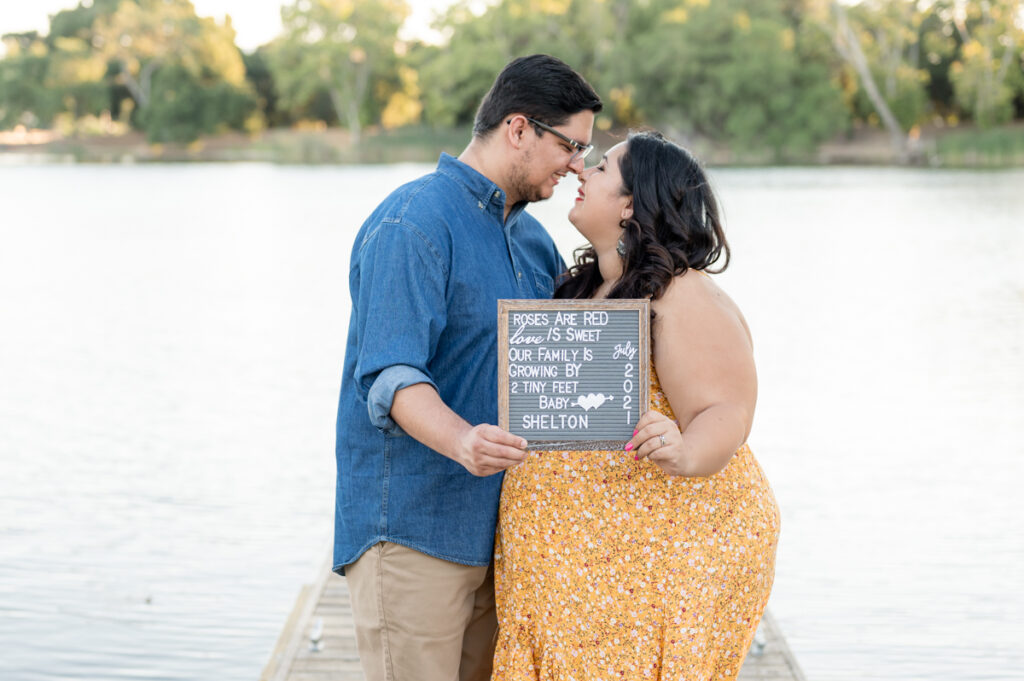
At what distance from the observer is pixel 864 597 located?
20.8 feet

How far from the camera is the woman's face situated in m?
2.52

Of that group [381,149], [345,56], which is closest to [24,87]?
[345,56]

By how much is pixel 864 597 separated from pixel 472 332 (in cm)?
442

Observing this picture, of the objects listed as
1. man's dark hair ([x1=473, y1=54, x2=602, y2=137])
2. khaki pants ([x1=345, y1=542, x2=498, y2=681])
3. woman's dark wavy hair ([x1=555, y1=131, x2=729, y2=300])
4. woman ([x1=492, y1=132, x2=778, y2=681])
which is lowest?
khaki pants ([x1=345, y1=542, x2=498, y2=681])

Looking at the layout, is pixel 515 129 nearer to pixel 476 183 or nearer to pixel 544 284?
pixel 476 183

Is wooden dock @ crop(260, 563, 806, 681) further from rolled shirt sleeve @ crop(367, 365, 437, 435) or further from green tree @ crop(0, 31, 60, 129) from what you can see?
Result: green tree @ crop(0, 31, 60, 129)

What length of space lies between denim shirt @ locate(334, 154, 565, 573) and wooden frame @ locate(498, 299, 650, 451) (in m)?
0.19

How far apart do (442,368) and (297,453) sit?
668cm

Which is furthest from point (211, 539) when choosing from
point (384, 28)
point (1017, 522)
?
point (384, 28)

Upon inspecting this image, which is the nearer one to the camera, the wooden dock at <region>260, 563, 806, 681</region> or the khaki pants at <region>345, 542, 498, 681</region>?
the khaki pants at <region>345, 542, 498, 681</region>

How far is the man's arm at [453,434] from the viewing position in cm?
222

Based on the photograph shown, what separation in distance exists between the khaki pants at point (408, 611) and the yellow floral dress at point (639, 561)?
8.0 inches

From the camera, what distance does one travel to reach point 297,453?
9094 millimetres

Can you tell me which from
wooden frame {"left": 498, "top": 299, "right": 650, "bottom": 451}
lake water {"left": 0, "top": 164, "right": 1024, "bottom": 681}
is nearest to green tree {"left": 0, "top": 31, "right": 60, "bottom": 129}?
lake water {"left": 0, "top": 164, "right": 1024, "bottom": 681}
